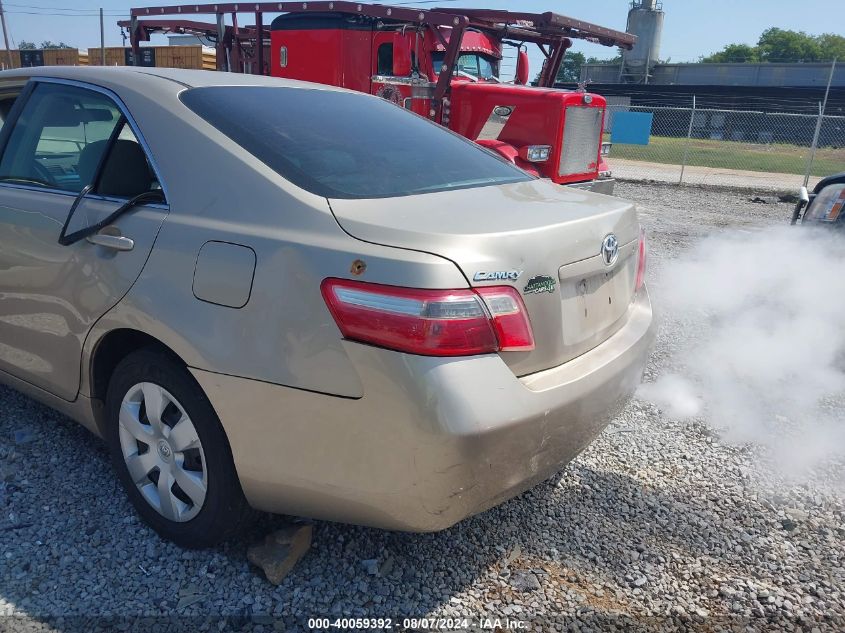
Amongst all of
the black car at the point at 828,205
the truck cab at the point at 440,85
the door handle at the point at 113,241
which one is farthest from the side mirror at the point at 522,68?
the door handle at the point at 113,241

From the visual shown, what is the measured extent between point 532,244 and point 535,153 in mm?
7208

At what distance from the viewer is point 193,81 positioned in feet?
9.78

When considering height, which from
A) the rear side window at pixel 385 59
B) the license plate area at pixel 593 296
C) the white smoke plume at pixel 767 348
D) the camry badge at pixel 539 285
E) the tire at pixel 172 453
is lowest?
the white smoke plume at pixel 767 348

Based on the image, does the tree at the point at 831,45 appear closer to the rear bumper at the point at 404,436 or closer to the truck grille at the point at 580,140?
the truck grille at the point at 580,140

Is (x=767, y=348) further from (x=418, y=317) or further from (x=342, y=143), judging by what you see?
(x=418, y=317)

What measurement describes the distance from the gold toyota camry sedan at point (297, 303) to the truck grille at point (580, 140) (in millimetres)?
6700

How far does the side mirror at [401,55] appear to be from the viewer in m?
9.60

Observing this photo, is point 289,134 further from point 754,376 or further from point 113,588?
point 754,376

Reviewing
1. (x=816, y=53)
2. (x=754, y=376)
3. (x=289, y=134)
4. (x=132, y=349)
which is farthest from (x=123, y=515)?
(x=816, y=53)

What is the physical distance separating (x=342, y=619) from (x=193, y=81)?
2.13 metres

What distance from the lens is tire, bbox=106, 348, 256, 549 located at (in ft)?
8.21

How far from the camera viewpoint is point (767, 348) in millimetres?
5270

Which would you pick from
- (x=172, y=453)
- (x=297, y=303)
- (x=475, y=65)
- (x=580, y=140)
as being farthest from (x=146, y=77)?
(x=475, y=65)

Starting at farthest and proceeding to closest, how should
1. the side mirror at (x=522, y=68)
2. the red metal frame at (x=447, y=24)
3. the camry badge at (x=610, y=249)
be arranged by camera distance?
the side mirror at (x=522, y=68), the red metal frame at (x=447, y=24), the camry badge at (x=610, y=249)
